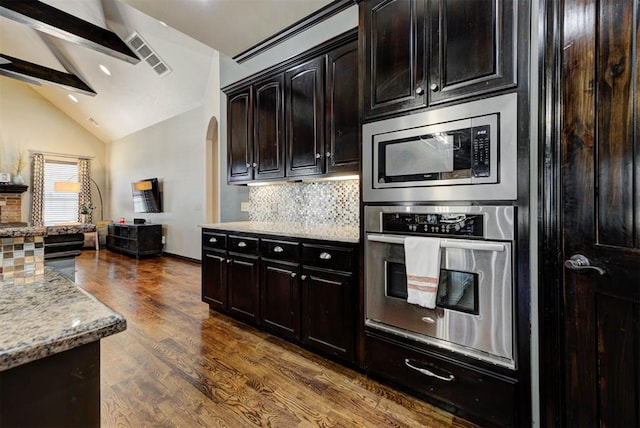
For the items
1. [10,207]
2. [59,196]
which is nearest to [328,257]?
[10,207]

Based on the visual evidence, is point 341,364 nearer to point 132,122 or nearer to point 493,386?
point 493,386

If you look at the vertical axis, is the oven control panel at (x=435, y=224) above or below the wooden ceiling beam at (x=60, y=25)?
below

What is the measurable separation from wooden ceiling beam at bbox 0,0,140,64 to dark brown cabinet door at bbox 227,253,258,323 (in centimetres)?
326

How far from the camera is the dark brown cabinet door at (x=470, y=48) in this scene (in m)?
1.43

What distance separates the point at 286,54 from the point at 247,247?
1.92 metres

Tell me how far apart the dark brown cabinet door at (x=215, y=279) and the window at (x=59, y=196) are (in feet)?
22.7

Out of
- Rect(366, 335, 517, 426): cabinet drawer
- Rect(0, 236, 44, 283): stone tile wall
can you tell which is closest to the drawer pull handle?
Rect(366, 335, 517, 426): cabinet drawer

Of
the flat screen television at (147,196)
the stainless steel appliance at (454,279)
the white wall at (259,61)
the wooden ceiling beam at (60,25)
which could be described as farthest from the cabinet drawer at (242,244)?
the flat screen television at (147,196)

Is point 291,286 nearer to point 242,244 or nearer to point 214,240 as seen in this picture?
point 242,244

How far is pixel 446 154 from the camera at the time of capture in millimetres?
1631

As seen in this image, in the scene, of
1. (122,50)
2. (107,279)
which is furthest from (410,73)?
(107,279)

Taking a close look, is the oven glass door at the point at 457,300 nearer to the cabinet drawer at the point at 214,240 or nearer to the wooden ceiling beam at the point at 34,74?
the cabinet drawer at the point at 214,240

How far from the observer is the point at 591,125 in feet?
3.89

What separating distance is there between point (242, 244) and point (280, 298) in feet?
2.10
